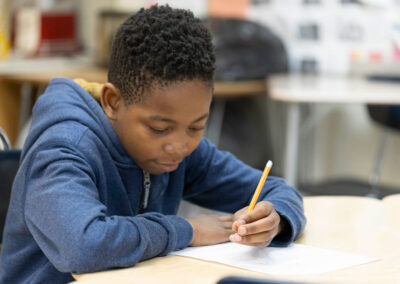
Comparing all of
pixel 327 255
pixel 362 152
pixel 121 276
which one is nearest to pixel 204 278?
pixel 121 276

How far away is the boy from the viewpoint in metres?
0.88

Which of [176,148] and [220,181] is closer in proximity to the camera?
[176,148]

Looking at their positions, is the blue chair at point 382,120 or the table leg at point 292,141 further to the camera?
the blue chair at point 382,120

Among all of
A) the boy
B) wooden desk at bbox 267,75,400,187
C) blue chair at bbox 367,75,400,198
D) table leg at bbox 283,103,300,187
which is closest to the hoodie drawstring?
the boy

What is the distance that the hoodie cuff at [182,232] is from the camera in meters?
0.97

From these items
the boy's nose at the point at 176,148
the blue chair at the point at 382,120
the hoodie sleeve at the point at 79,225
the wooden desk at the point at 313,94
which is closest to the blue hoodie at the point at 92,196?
the hoodie sleeve at the point at 79,225

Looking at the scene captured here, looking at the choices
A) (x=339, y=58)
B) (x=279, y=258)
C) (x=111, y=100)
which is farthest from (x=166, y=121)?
(x=339, y=58)

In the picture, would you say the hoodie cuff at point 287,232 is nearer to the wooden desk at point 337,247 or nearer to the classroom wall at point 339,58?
the wooden desk at point 337,247

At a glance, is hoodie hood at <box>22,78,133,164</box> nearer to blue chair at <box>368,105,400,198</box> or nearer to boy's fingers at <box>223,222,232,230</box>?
boy's fingers at <box>223,222,232,230</box>

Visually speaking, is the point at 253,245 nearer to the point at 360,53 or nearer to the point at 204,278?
the point at 204,278

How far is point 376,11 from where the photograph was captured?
3447mm

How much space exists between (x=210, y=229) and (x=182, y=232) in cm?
8

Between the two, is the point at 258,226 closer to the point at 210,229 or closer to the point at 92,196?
the point at 210,229

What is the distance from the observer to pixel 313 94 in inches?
102
